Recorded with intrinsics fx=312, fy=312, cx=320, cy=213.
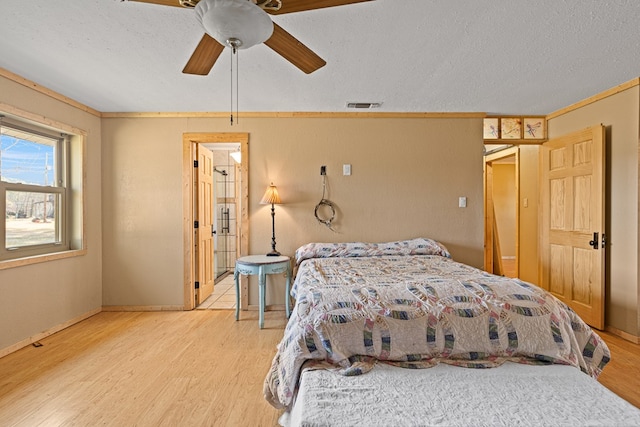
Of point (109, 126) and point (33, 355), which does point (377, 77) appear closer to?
point (109, 126)

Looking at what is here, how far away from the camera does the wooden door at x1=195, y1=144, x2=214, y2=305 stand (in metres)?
3.81

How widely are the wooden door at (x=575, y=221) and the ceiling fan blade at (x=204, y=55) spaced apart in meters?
3.51

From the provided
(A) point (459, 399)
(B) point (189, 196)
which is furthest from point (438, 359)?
(B) point (189, 196)

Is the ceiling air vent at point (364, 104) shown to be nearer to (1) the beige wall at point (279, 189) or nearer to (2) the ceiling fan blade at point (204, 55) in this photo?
(1) the beige wall at point (279, 189)

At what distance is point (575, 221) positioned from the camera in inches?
129

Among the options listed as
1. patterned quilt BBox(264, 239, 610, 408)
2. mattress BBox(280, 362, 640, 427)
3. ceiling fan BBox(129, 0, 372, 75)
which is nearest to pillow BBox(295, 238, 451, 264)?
patterned quilt BBox(264, 239, 610, 408)

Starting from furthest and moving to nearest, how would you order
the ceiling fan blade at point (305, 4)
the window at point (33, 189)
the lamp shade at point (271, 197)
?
1. the lamp shade at point (271, 197)
2. the window at point (33, 189)
3. the ceiling fan blade at point (305, 4)

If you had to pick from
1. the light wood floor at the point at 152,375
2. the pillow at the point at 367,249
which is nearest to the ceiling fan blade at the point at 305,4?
the light wood floor at the point at 152,375

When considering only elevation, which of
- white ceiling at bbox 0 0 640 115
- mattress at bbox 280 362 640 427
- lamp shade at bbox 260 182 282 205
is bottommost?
mattress at bbox 280 362 640 427

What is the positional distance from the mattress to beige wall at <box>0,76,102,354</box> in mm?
2782

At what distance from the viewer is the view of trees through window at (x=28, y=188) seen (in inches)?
105

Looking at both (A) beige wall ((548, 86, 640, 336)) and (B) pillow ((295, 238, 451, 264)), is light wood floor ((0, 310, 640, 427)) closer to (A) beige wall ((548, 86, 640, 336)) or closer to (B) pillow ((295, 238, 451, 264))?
(A) beige wall ((548, 86, 640, 336))

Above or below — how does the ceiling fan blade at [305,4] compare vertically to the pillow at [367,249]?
above

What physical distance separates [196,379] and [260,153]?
2.38 m
